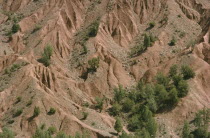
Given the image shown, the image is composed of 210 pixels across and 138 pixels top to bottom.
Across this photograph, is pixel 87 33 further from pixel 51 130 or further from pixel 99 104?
pixel 51 130

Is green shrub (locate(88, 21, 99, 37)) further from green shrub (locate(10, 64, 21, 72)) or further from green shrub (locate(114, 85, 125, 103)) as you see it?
green shrub (locate(10, 64, 21, 72))

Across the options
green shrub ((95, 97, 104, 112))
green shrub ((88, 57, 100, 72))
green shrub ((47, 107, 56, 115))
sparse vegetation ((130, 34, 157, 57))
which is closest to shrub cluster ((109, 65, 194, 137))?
green shrub ((95, 97, 104, 112))

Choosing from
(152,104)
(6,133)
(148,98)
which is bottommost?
(152,104)

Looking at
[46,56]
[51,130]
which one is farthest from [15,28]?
[51,130]

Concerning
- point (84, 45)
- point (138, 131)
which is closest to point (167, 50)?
point (84, 45)

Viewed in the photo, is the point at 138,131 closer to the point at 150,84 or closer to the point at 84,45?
the point at 150,84
